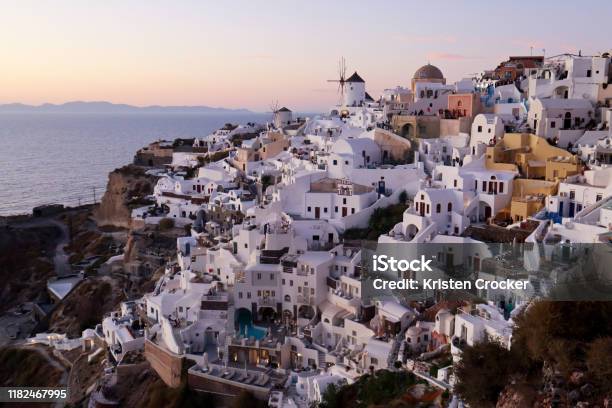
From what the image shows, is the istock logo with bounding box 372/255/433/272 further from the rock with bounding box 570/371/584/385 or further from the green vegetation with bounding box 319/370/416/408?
the rock with bounding box 570/371/584/385

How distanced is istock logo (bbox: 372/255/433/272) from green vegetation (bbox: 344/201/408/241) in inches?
146

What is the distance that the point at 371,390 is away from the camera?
17.1 metres

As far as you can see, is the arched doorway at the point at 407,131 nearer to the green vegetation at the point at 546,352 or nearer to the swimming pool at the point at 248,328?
the swimming pool at the point at 248,328

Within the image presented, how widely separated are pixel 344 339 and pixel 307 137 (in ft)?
68.1

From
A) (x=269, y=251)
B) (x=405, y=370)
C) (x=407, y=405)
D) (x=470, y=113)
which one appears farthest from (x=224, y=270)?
(x=470, y=113)

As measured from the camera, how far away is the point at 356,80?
154 feet

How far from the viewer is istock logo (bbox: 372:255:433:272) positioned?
2128 centimetres

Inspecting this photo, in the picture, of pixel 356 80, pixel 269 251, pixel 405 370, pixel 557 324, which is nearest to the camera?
pixel 557 324

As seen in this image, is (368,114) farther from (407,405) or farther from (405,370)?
(407,405)

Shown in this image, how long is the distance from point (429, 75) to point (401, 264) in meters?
22.9

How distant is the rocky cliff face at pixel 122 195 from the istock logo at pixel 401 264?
90.6 feet

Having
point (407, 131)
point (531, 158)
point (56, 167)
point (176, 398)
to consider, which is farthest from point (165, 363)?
point (56, 167)

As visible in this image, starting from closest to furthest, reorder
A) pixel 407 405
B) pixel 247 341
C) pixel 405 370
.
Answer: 1. pixel 407 405
2. pixel 405 370
3. pixel 247 341

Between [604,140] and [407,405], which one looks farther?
[604,140]
